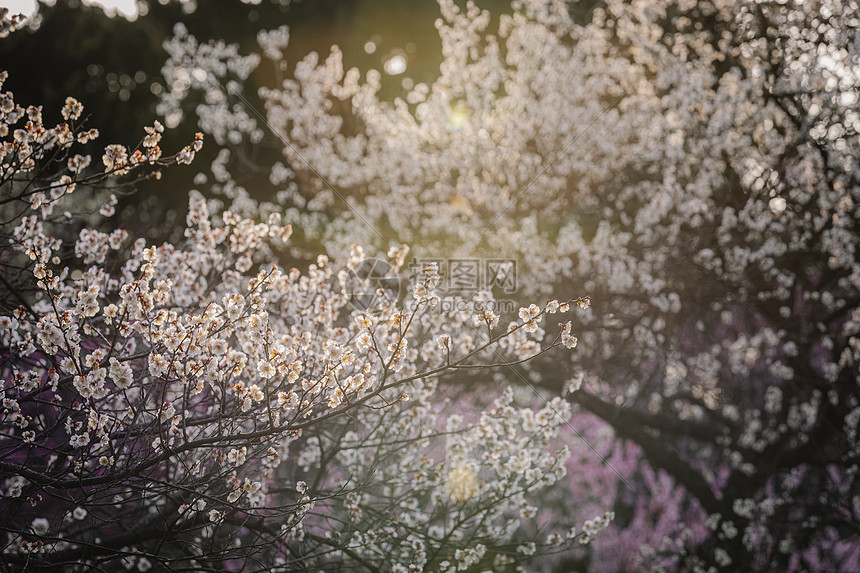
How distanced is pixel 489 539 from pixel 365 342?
7.72ft

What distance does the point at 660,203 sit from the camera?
9234mm

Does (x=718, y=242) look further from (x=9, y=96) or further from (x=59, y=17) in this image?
(x=59, y=17)

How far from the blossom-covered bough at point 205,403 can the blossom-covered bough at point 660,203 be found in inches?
102

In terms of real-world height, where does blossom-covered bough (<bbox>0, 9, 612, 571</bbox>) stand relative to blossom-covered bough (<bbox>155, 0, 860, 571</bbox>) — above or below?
below

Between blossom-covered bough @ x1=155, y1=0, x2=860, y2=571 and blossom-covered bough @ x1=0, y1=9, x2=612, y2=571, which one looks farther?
blossom-covered bough @ x1=155, y1=0, x2=860, y2=571

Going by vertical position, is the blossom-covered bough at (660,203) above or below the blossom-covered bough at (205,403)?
above

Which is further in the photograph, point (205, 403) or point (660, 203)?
point (660, 203)

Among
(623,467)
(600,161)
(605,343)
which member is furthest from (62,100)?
(623,467)

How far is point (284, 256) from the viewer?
10.3 meters

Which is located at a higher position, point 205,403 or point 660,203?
point 660,203

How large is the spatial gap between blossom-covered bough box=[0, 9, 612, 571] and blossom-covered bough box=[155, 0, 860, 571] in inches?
102

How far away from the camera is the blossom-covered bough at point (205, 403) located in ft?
9.75

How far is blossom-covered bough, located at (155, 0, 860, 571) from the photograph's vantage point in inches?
328

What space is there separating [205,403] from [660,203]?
749 centimetres
